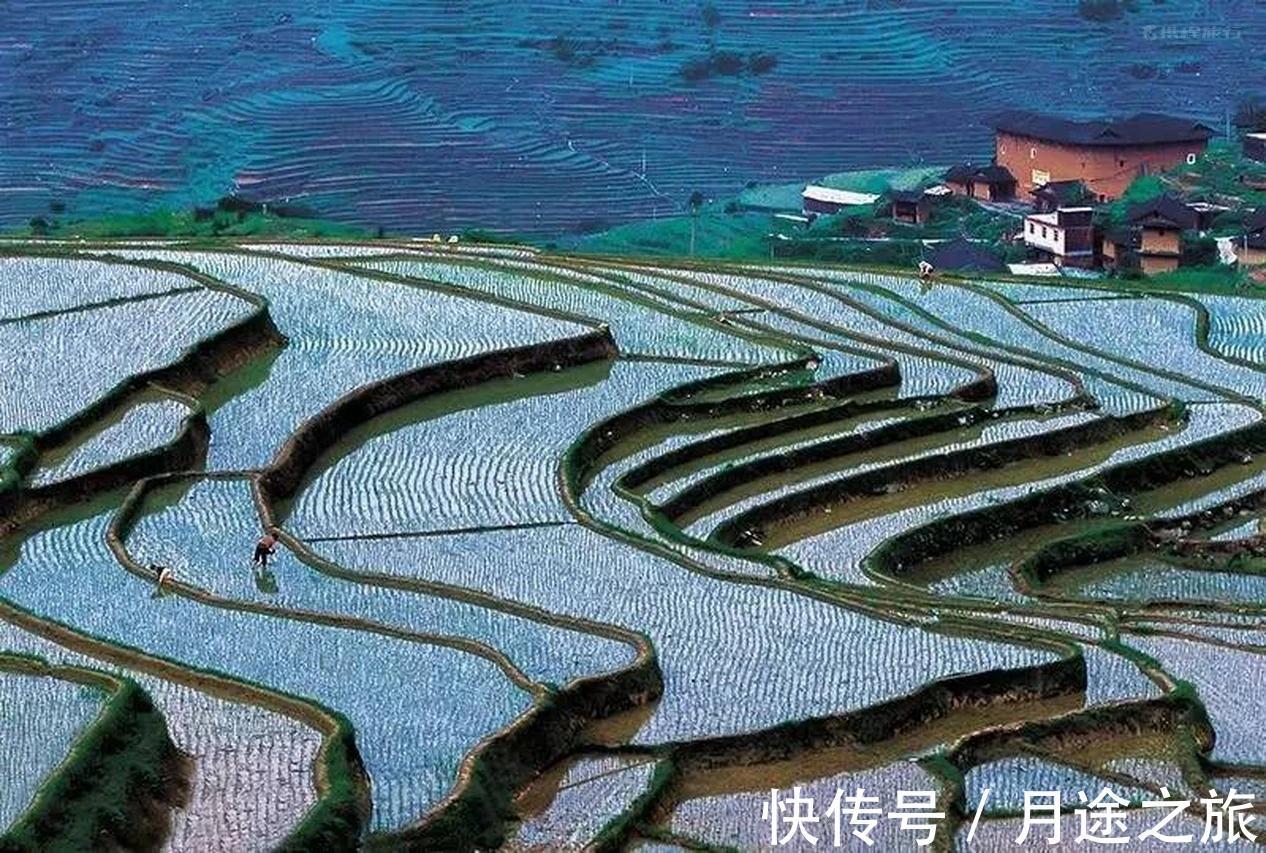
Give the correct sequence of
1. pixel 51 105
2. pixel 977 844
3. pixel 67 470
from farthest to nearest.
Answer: pixel 51 105 < pixel 67 470 < pixel 977 844

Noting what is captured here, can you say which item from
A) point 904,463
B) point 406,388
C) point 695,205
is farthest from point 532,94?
point 904,463

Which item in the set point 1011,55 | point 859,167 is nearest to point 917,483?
point 859,167

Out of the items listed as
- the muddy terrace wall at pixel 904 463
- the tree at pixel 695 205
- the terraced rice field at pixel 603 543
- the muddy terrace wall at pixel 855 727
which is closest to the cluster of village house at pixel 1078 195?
the tree at pixel 695 205

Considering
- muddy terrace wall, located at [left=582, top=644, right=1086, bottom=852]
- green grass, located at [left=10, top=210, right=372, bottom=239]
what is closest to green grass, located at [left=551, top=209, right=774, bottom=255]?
green grass, located at [left=10, top=210, right=372, bottom=239]

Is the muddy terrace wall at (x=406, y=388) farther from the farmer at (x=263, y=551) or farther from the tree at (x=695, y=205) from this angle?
the tree at (x=695, y=205)

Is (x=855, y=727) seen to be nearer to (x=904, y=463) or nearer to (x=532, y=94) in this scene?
(x=904, y=463)

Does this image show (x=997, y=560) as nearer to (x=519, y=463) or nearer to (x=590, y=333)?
(x=519, y=463)

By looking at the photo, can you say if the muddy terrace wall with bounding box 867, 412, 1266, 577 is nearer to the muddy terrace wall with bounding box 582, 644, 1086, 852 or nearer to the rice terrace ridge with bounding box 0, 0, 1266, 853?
the rice terrace ridge with bounding box 0, 0, 1266, 853
